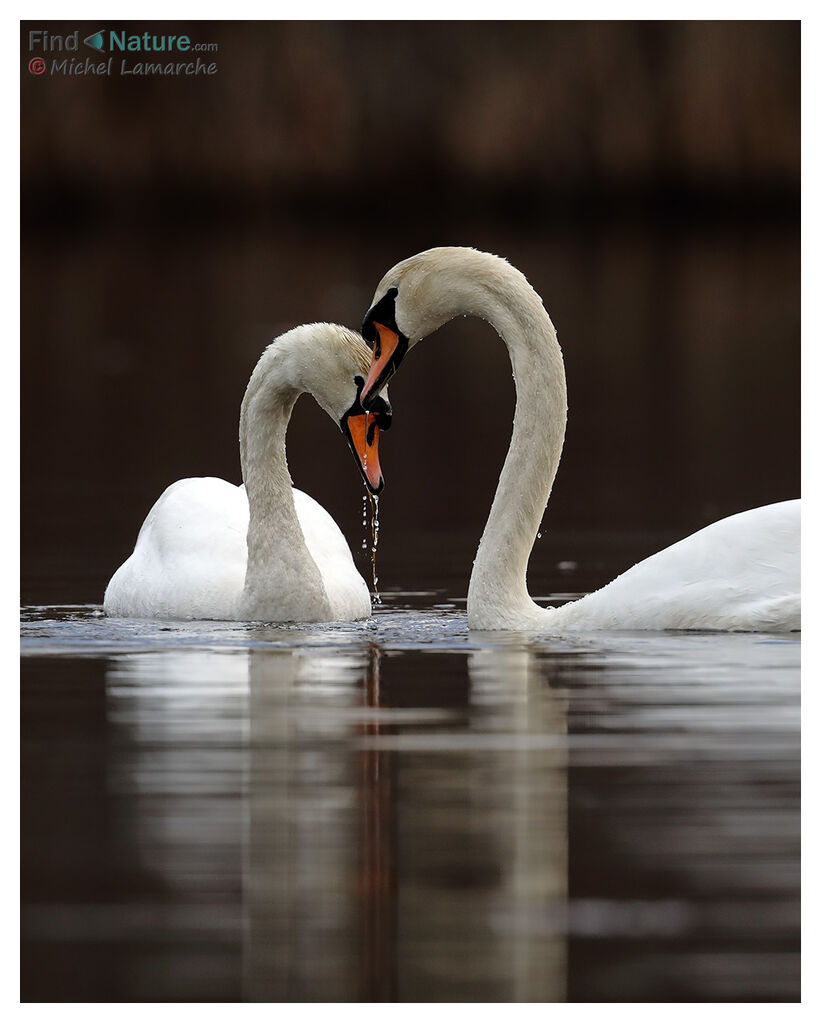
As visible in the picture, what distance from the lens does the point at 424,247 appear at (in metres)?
36.7

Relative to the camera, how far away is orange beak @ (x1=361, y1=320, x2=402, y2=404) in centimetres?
1023

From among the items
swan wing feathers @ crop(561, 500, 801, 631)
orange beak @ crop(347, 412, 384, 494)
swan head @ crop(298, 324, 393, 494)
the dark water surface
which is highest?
swan head @ crop(298, 324, 393, 494)

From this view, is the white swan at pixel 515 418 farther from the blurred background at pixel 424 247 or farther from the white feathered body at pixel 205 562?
the blurred background at pixel 424 247

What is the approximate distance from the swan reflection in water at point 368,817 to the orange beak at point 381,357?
6.03ft

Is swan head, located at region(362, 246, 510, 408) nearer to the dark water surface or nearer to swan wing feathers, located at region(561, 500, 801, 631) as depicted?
swan wing feathers, located at region(561, 500, 801, 631)

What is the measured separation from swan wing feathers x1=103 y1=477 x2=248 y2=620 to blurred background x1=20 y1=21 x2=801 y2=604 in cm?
34

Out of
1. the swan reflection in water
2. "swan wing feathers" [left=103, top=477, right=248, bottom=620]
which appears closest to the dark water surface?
the swan reflection in water

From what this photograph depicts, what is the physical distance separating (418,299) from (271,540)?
1.37 meters

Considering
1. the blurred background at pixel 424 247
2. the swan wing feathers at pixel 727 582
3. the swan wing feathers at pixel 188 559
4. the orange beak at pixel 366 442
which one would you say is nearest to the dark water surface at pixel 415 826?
the swan wing feathers at pixel 727 582

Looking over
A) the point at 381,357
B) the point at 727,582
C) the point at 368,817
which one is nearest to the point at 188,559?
the point at 381,357

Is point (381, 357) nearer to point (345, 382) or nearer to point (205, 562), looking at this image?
point (345, 382)

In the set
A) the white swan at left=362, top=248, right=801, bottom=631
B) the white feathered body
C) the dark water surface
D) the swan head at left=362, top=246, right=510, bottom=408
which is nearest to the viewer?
the dark water surface

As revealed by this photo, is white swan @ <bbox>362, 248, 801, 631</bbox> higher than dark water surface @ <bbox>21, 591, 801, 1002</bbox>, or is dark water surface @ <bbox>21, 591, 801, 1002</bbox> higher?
white swan @ <bbox>362, 248, 801, 631</bbox>

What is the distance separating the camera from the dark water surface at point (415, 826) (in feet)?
16.8
